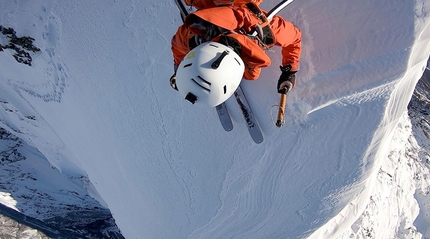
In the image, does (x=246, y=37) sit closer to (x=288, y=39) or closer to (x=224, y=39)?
(x=224, y=39)

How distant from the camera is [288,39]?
8.07ft

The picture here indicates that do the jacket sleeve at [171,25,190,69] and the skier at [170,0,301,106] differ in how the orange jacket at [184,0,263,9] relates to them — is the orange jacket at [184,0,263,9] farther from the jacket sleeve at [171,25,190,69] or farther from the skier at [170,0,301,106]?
the jacket sleeve at [171,25,190,69]

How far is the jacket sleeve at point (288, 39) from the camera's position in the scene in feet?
7.80

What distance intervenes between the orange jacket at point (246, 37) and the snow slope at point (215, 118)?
294 millimetres

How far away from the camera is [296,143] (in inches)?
121

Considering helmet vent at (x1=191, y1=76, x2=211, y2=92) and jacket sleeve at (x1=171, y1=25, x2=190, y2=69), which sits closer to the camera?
helmet vent at (x1=191, y1=76, x2=211, y2=92)

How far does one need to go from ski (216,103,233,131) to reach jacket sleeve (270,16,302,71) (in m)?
0.85

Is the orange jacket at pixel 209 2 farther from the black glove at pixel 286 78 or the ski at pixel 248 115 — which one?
the ski at pixel 248 115

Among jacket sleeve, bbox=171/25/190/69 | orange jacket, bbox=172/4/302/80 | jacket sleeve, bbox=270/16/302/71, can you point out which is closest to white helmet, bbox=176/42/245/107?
orange jacket, bbox=172/4/302/80

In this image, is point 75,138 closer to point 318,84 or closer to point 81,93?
point 81,93

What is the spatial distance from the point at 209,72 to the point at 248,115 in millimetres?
1212

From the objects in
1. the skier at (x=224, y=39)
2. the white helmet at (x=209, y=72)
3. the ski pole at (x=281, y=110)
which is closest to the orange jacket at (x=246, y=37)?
the skier at (x=224, y=39)

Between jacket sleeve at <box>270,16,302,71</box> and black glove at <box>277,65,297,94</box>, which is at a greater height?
jacket sleeve at <box>270,16,302,71</box>

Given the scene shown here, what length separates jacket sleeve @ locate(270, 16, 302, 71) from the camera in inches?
93.7
